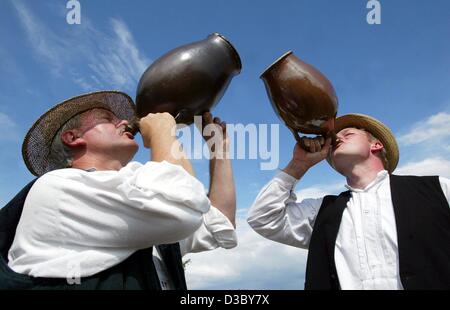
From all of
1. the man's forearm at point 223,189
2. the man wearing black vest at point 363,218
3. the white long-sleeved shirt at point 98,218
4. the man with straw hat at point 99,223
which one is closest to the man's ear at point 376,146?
the man wearing black vest at point 363,218

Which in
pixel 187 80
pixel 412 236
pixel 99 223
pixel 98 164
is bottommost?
pixel 99 223

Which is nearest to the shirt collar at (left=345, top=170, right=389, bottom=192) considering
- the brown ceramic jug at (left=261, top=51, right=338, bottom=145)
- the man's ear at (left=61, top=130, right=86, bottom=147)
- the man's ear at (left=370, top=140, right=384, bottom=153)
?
the man's ear at (left=370, top=140, right=384, bottom=153)

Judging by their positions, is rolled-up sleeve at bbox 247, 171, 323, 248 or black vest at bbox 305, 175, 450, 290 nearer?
black vest at bbox 305, 175, 450, 290

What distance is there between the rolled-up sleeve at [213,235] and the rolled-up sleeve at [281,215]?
0.71 meters

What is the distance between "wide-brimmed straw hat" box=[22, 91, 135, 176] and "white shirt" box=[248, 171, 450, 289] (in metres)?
1.20

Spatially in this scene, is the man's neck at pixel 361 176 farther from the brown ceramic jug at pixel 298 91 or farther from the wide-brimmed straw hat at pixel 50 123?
the wide-brimmed straw hat at pixel 50 123

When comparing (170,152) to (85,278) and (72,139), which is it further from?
(72,139)

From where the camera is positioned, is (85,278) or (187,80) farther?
(187,80)

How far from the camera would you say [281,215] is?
292cm

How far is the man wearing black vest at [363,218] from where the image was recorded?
2414 millimetres

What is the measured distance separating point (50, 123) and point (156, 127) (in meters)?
0.85

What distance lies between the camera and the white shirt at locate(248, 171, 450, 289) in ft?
8.11

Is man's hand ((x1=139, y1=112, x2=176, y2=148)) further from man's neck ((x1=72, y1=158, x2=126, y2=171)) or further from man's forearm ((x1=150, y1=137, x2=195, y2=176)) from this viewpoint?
man's neck ((x1=72, y1=158, x2=126, y2=171))

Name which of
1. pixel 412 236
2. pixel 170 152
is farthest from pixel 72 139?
pixel 412 236
